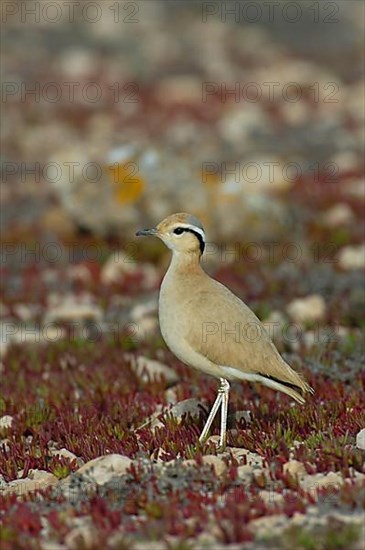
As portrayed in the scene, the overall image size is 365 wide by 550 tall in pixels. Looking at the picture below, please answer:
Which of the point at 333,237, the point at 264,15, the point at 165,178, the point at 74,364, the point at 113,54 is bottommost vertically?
the point at 74,364

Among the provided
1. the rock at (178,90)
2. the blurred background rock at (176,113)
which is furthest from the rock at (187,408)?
the rock at (178,90)

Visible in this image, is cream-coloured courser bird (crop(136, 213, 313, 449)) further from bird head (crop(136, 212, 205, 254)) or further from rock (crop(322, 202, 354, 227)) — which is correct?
rock (crop(322, 202, 354, 227))

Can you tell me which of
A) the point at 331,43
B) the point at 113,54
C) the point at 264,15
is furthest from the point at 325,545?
the point at 264,15

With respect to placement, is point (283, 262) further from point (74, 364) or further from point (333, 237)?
point (74, 364)

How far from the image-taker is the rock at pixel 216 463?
6.69 metres

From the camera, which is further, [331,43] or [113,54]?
[331,43]

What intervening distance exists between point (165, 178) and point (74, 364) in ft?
20.4

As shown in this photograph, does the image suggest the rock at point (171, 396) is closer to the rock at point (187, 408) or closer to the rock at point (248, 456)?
the rock at point (187, 408)

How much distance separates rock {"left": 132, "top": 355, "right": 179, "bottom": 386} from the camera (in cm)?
1028

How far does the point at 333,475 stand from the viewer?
656 centimetres

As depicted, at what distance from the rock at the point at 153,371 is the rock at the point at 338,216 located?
7.25 m

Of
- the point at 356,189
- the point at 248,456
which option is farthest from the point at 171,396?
the point at 356,189

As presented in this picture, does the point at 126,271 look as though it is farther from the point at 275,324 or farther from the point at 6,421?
the point at 6,421

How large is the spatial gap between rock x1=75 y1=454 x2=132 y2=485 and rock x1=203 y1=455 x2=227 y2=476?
0.56 meters
